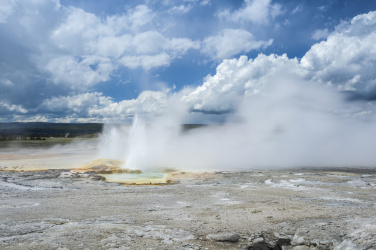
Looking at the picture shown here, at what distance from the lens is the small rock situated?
19.7 ft

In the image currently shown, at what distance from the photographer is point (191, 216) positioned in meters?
7.78

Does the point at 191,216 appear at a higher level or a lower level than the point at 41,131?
lower

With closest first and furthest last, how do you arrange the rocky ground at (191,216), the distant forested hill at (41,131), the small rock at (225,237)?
the rocky ground at (191,216) → the small rock at (225,237) → the distant forested hill at (41,131)

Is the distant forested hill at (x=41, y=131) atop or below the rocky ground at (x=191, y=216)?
atop

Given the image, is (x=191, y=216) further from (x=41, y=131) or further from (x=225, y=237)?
(x=41, y=131)

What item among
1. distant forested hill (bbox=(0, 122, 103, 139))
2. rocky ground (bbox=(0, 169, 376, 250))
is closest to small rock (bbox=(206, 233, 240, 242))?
rocky ground (bbox=(0, 169, 376, 250))

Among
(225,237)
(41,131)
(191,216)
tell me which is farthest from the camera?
(41,131)

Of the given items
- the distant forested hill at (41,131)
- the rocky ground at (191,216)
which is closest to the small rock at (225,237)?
the rocky ground at (191,216)

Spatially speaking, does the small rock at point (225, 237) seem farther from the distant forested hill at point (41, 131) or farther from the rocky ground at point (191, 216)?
the distant forested hill at point (41, 131)

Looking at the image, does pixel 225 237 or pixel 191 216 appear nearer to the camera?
pixel 225 237

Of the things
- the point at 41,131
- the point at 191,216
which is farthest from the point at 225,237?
the point at 41,131

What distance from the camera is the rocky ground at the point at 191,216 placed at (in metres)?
5.82

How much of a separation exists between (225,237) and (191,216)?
188 cm

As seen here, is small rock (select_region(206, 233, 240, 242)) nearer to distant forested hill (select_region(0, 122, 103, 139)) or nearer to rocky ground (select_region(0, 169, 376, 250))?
rocky ground (select_region(0, 169, 376, 250))
